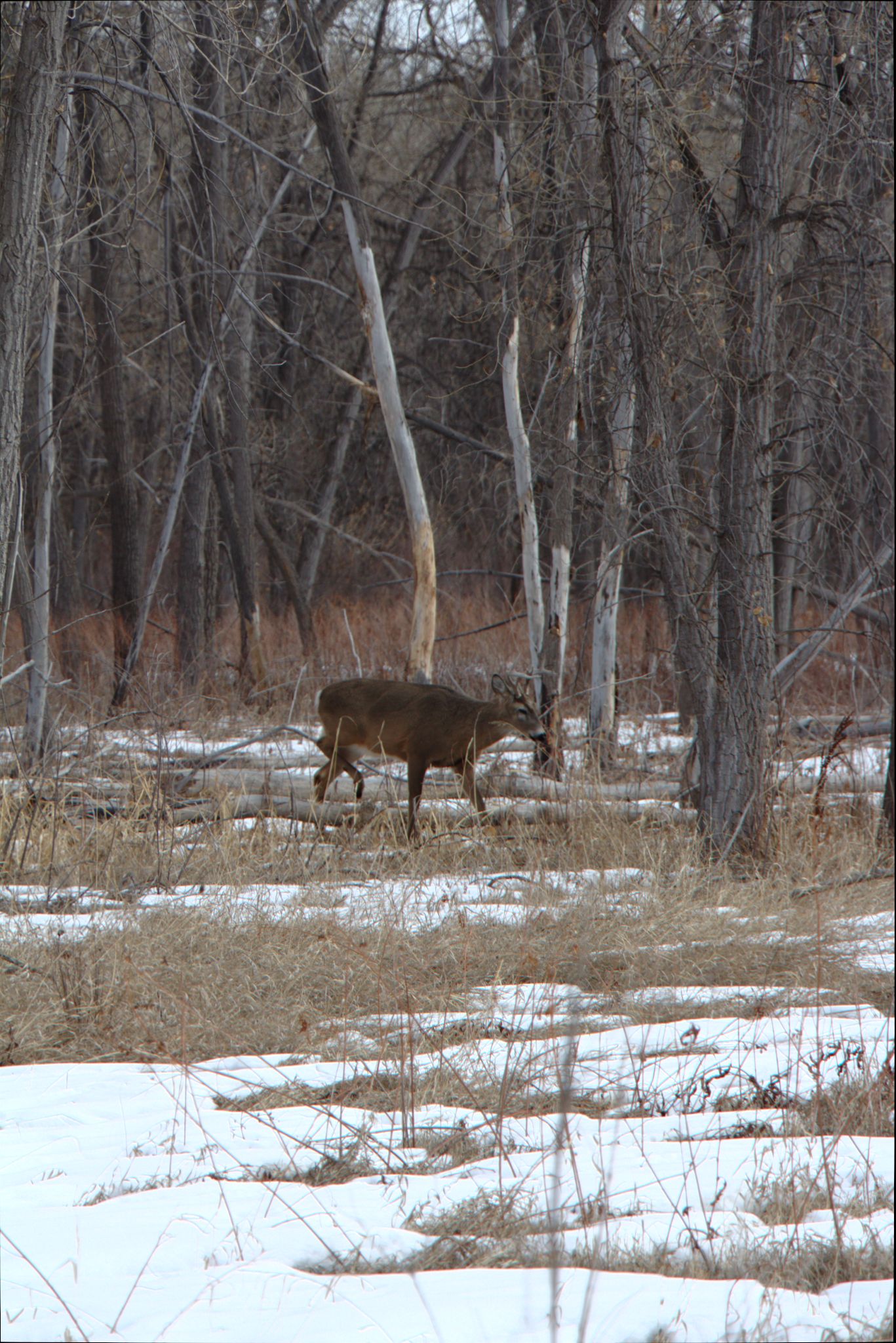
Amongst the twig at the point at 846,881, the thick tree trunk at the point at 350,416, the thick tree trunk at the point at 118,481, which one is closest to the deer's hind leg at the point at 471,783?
→ the twig at the point at 846,881

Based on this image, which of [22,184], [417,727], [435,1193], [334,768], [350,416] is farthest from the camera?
[350,416]

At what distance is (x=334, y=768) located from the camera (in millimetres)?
8320

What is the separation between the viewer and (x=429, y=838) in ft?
24.1

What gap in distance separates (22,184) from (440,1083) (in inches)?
158

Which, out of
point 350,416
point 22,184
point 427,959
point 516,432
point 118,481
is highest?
point 350,416

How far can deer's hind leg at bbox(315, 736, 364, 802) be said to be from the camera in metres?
8.20

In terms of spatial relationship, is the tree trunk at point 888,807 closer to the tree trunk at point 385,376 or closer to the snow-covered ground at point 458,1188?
the snow-covered ground at point 458,1188

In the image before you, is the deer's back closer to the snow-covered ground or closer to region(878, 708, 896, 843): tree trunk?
region(878, 708, 896, 843): tree trunk

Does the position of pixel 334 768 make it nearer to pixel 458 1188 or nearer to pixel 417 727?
pixel 417 727

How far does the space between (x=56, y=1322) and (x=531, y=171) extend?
6135 millimetres

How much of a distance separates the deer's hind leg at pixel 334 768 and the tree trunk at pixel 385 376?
7.72 feet

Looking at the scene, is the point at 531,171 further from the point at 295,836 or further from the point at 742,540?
the point at 295,836

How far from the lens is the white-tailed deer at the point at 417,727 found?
26.3 ft

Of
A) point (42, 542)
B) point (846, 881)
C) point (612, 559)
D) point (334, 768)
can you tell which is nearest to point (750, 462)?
point (612, 559)
